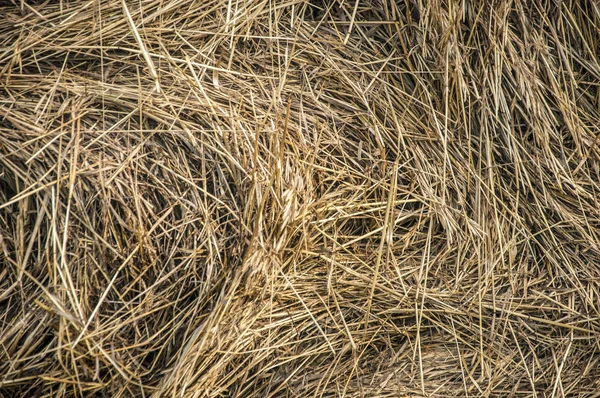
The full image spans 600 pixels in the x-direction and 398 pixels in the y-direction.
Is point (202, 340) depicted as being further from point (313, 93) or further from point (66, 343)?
point (313, 93)

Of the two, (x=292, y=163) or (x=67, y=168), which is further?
(x=292, y=163)

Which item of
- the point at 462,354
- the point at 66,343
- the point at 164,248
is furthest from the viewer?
the point at 462,354

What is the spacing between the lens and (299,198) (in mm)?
1522

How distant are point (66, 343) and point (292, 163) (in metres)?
0.65

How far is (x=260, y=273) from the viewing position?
57.0 inches

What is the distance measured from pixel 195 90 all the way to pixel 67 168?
354 millimetres

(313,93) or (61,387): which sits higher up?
(313,93)

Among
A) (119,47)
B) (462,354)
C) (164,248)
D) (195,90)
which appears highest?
(119,47)

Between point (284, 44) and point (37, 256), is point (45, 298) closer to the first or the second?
point (37, 256)

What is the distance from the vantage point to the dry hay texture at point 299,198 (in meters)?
1.42

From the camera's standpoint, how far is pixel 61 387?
1366 millimetres

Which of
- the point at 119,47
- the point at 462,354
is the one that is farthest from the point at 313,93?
the point at 462,354

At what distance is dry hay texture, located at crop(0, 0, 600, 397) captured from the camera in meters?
1.42

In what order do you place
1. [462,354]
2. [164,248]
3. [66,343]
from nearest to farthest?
[66,343]
[164,248]
[462,354]
